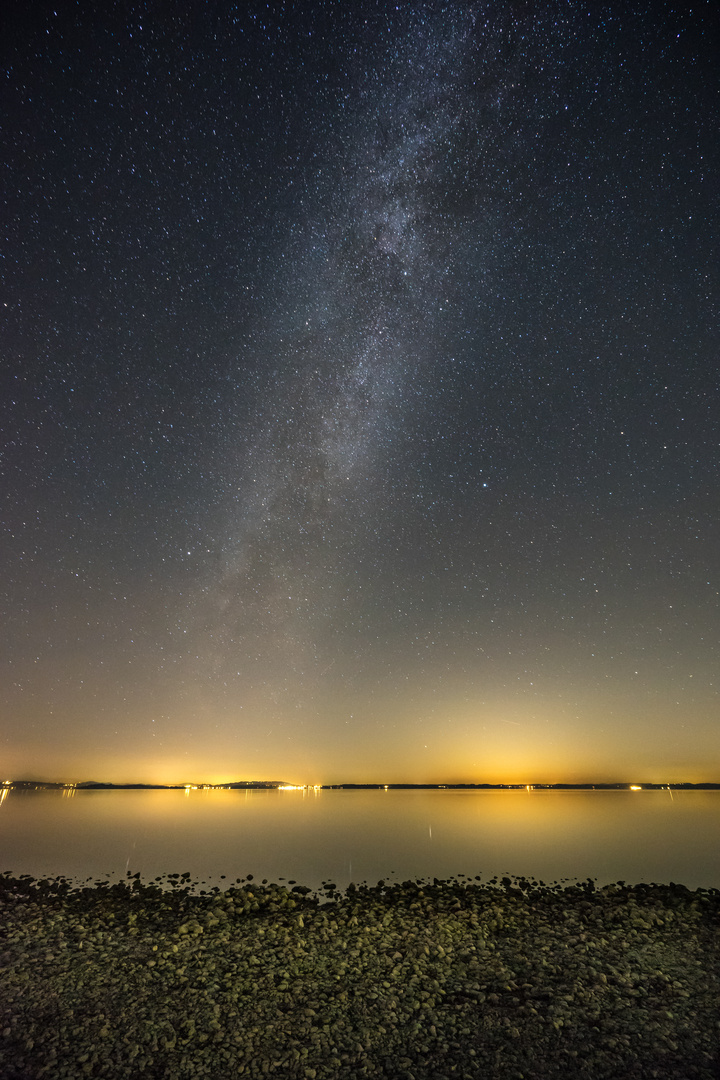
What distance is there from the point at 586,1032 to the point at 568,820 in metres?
47.8

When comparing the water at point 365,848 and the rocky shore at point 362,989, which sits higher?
the rocky shore at point 362,989

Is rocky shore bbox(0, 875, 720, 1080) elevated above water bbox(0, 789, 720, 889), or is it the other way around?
rocky shore bbox(0, 875, 720, 1080)

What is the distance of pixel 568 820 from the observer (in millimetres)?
48000

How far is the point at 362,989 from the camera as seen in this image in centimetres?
905

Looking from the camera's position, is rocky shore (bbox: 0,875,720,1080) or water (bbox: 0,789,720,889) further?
water (bbox: 0,789,720,889)

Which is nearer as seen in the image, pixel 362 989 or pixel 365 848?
pixel 362 989

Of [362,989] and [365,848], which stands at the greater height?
[362,989]

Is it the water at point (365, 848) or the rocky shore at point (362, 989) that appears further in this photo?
the water at point (365, 848)

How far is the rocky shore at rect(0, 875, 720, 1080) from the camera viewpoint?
6.93 m

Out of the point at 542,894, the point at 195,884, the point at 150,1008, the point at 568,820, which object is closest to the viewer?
the point at 150,1008

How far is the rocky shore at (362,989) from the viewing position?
693cm

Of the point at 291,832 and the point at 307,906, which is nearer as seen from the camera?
the point at 307,906

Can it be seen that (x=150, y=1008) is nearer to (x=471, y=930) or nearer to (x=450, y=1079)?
(x=450, y=1079)

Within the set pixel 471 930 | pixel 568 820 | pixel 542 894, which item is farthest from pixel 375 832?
pixel 471 930
